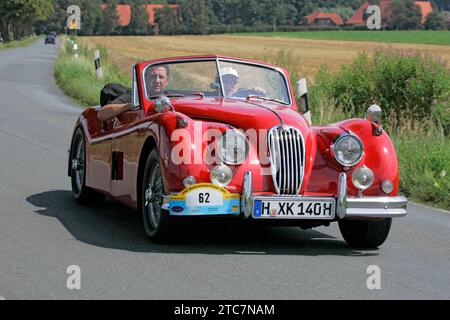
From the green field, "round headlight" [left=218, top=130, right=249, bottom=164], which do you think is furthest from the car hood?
the green field

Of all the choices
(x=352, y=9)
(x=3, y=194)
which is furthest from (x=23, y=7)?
(x=3, y=194)

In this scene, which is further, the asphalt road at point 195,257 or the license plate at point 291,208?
the license plate at point 291,208

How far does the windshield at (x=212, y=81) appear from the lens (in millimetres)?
8891

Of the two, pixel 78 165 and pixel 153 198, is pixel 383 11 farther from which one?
pixel 153 198

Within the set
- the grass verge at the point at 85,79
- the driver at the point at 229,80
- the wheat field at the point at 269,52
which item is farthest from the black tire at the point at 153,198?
the grass verge at the point at 85,79

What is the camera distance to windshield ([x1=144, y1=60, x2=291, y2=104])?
8891 millimetres

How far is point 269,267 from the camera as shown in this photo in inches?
275

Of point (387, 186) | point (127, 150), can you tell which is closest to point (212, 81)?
point (127, 150)

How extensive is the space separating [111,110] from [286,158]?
2362 mm

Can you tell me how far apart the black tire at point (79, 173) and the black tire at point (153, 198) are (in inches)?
78.2

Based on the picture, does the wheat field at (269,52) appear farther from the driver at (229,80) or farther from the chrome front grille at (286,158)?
the chrome front grille at (286,158)
